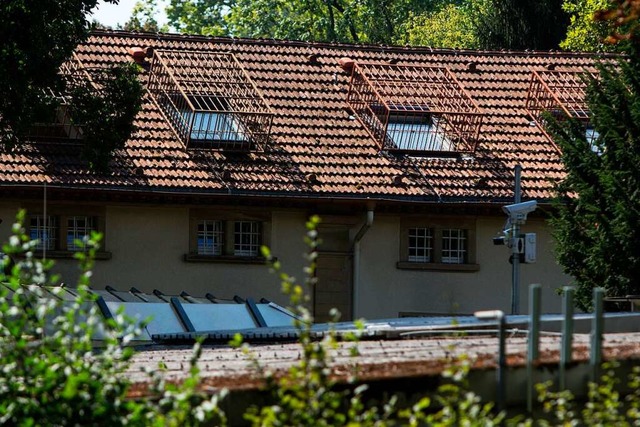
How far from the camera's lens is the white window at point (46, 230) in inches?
1133

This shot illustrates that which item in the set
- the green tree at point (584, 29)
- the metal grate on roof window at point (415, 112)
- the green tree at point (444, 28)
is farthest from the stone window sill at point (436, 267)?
the green tree at point (444, 28)

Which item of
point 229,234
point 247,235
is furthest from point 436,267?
point 229,234

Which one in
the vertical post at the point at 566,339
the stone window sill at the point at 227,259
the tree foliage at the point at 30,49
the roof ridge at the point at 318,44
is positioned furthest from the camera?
the roof ridge at the point at 318,44

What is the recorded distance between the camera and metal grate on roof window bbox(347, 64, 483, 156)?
30.8 metres

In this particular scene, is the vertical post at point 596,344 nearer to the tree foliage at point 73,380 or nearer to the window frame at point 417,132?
the tree foliage at point 73,380

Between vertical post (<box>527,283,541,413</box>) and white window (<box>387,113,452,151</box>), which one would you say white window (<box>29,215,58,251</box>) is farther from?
vertical post (<box>527,283,541,413</box>)

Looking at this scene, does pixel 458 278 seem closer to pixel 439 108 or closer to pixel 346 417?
pixel 439 108

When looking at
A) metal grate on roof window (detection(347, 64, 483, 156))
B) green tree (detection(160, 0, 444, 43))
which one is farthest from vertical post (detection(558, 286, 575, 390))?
green tree (detection(160, 0, 444, 43))

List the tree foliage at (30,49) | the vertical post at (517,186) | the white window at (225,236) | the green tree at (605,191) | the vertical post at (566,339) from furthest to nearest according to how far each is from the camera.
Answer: the white window at (225,236)
the vertical post at (517,186)
the green tree at (605,191)
the tree foliage at (30,49)
the vertical post at (566,339)

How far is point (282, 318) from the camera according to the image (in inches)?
939

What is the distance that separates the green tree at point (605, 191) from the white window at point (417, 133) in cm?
359

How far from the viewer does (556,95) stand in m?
32.4

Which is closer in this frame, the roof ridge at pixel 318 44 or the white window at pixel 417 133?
the white window at pixel 417 133

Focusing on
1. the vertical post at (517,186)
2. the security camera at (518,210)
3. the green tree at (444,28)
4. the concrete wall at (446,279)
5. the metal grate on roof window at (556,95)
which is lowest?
the concrete wall at (446,279)
